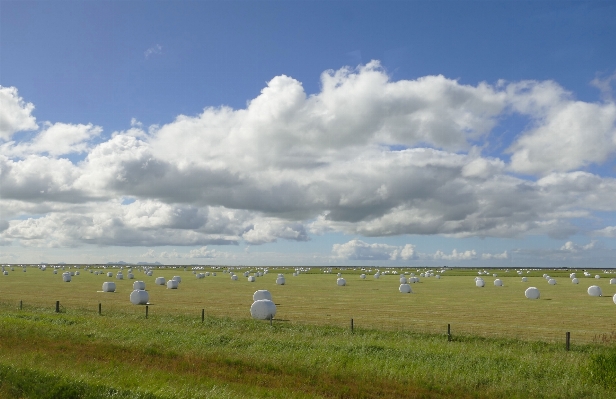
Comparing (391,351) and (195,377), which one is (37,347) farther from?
(391,351)

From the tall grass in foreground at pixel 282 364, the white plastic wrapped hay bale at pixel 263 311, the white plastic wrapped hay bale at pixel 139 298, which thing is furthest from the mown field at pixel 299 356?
the white plastic wrapped hay bale at pixel 139 298

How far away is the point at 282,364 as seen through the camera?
2141cm

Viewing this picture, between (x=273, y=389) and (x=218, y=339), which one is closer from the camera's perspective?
(x=273, y=389)

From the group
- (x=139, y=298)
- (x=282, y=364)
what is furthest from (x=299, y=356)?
(x=139, y=298)

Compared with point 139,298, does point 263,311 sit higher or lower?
higher

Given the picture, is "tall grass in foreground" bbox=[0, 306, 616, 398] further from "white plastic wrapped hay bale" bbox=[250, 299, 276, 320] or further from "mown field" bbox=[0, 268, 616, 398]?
"white plastic wrapped hay bale" bbox=[250, 299, 276, 320]

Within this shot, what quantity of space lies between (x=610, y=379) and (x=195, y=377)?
566 inches

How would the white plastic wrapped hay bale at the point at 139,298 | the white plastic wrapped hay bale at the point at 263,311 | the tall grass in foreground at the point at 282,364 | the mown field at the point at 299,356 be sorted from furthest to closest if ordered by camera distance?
the white plastic wrapped hay bale at the point at 139,298, the white plastic wrapped hay bale at the point at 263,311, the mown field at the point at 299,356, the tall grass in foreground at the point at 282,364

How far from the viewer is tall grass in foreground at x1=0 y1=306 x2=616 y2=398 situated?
17547mm

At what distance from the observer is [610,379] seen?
1878 cm

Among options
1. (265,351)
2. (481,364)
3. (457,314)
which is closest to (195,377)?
(265,351)

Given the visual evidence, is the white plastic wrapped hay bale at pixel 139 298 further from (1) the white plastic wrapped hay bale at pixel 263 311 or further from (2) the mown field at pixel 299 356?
(1) the white plastic wrapped hay bale at pixel 263 311

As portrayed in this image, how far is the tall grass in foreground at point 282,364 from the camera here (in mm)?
17547

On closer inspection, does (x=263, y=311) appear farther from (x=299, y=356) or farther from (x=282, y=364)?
(x=282, y=364)
